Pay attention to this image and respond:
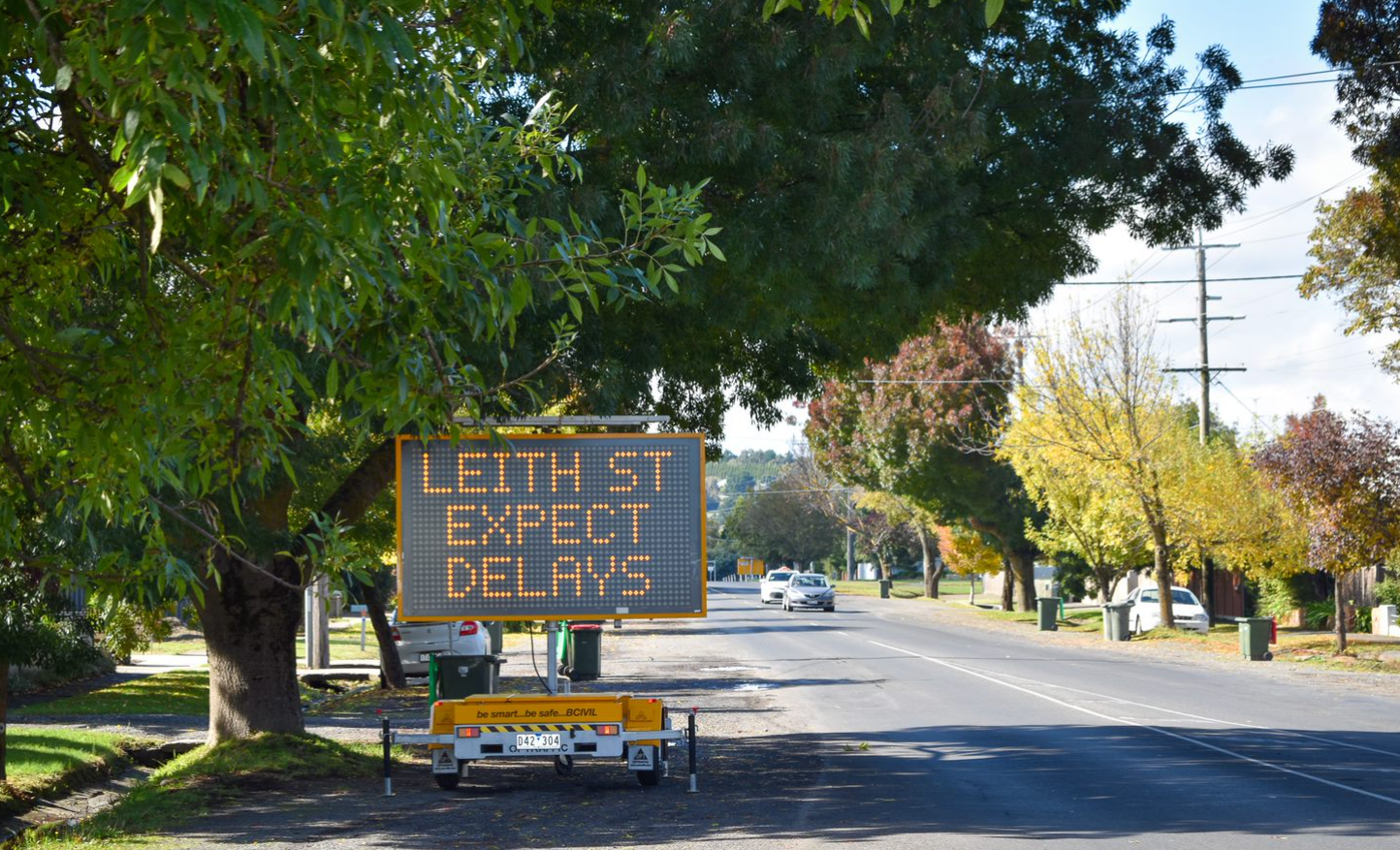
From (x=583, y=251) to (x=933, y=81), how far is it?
24.5 ft

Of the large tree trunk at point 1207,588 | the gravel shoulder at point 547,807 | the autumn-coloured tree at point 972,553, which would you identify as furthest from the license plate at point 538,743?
the autumn-coloured tree at point 972,553

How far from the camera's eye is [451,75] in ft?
20.4

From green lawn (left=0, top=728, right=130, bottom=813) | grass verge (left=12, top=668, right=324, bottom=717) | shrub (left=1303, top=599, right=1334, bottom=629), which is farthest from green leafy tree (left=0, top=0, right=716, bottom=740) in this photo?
shrub (left=1303, top=599, right=1334, bottom=629)

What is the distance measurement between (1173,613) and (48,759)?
106 ft

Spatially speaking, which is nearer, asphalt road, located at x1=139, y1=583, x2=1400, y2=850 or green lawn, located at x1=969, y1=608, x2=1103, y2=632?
asphalt road, located at x1=139, y1=583, x2=1400, y2=850

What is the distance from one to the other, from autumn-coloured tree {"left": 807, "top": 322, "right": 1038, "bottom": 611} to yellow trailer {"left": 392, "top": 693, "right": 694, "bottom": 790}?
40.1 metres

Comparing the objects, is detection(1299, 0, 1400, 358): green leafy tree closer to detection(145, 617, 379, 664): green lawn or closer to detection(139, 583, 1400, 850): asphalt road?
detection(139, 583, 1400, 850): asphalt road

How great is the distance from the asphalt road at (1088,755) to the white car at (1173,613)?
35.7 feet

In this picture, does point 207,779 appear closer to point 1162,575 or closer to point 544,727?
point 544,727

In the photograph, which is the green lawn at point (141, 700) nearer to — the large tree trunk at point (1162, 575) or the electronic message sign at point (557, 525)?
the electronic message sign at point (557, 525)

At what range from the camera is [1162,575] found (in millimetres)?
37719

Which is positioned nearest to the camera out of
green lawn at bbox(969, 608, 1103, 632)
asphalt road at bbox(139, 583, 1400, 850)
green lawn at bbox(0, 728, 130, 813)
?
asphalt road at bbox(139, 583, 1400, 850)

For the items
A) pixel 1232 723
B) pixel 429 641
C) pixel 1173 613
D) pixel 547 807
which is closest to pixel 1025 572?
pixel 1173 613

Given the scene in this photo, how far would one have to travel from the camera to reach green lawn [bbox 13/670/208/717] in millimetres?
20016
